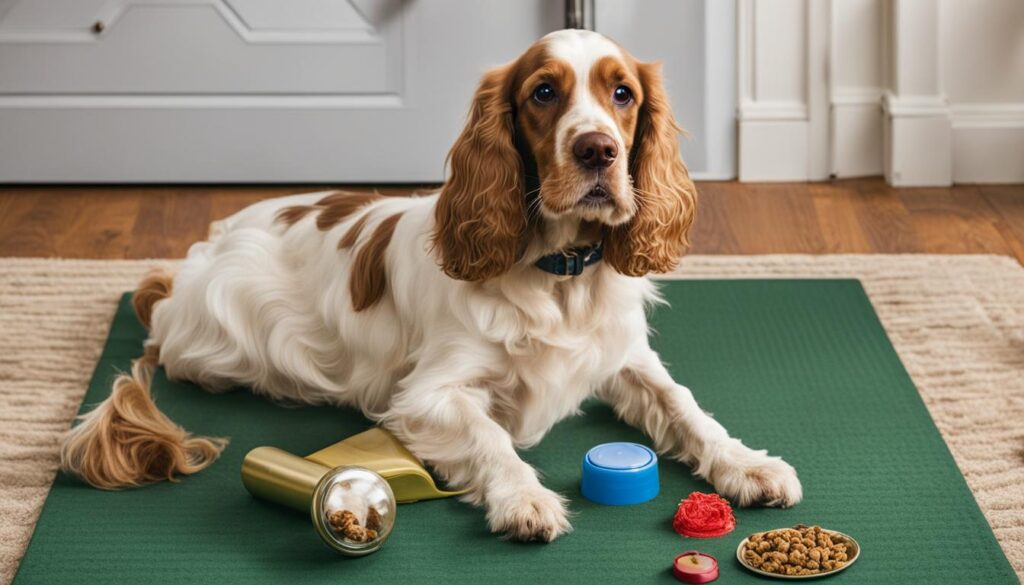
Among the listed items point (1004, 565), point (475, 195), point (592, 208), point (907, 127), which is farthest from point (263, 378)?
point (907, 127)

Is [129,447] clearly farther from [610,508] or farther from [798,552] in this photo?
[798,552]

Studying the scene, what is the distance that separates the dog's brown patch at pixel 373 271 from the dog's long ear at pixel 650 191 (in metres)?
0.43

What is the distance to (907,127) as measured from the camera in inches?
155

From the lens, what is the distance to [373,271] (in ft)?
8.28

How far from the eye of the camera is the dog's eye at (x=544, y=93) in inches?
85.8

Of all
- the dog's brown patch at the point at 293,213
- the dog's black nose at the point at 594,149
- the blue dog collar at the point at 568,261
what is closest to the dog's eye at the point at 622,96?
the dog's black nose at the point at 594,149

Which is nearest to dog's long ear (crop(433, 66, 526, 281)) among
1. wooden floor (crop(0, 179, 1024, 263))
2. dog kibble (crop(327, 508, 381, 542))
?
dog kibble (crop(327, 508, 381, 542))

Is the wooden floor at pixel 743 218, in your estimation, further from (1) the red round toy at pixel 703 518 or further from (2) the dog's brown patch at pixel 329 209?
(1) the red round toy at pixel 703 518

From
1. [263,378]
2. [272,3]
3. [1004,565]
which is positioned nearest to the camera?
[1004,565]

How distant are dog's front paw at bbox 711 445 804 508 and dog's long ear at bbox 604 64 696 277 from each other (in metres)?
0.34

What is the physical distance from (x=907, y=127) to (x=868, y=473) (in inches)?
74.2

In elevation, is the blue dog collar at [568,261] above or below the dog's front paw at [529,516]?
above

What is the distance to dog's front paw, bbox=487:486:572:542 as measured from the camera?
205cm

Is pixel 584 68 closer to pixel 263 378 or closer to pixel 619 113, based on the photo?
pixel 619 113
